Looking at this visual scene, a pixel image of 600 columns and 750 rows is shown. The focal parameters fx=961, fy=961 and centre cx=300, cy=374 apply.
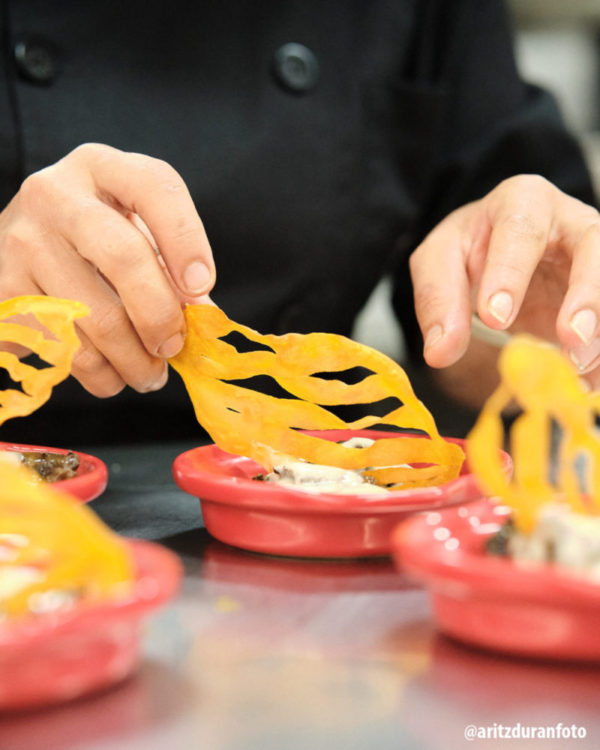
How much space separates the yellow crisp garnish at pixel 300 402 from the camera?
3.35ft

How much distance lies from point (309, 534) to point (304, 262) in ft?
3.16

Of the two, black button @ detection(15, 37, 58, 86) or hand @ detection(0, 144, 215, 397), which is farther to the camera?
black button @ detection(15, 37, 58, 86)

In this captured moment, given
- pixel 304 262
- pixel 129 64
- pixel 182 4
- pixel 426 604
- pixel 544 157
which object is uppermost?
pixel 182 4

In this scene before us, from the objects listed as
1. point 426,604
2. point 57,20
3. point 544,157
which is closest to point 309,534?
point 426,604

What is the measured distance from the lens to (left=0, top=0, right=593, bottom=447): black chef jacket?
1.59 meters

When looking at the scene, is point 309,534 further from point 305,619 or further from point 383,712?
point 383,712

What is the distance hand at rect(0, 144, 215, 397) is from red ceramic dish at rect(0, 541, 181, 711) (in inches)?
20.6

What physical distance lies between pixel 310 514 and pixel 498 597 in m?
0.30

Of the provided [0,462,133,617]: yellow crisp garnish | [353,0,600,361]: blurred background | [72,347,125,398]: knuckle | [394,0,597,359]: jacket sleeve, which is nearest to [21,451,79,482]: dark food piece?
[72,347,125,398]: knuckle

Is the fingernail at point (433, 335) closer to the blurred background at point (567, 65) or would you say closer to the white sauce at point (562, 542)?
the white sauce at point (562, 542)

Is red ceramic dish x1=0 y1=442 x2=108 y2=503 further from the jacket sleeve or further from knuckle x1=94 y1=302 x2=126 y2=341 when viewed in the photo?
the jacket sleeve

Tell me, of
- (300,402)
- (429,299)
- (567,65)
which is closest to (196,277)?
(300,402)

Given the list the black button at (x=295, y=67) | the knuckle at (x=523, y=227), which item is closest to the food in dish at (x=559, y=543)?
the knuckle at (x=523, y=227)

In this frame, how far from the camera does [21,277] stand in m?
1.21
